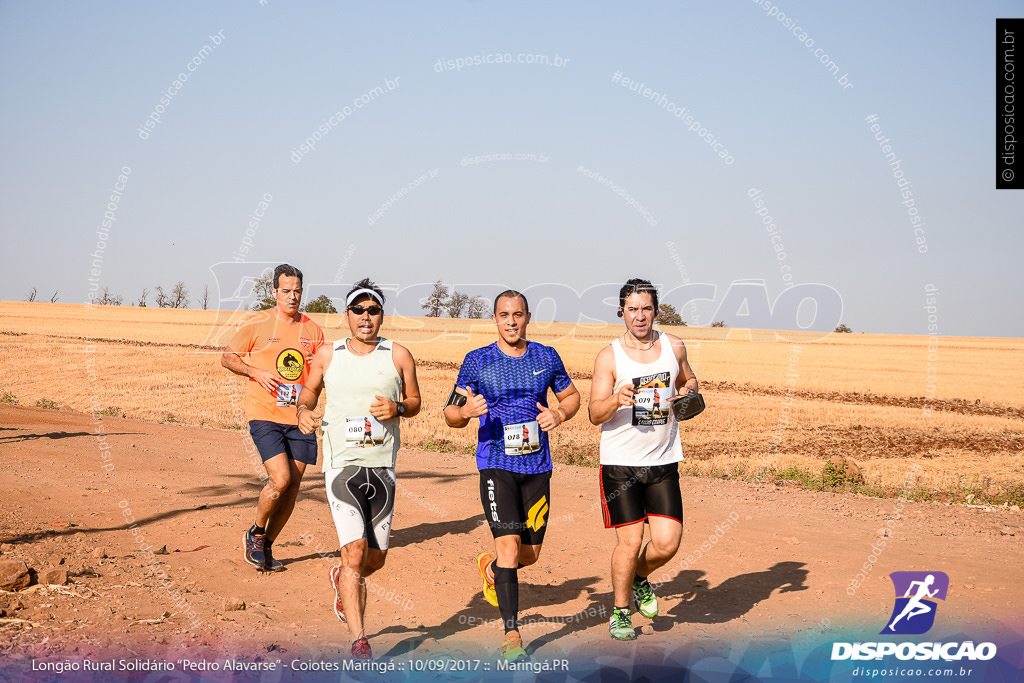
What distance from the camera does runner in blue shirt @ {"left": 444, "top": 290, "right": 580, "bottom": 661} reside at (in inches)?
206

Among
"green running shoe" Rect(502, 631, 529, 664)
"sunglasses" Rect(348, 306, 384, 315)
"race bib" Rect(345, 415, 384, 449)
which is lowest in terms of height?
"green running shoe" Rect(502, 631, 529, 664)

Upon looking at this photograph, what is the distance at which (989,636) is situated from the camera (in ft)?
18.4

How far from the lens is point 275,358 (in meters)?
6.39

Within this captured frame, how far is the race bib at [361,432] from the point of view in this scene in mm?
4969

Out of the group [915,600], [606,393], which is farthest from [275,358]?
[915,600]

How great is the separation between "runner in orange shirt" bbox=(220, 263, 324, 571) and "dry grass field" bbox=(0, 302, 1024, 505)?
7488 mm

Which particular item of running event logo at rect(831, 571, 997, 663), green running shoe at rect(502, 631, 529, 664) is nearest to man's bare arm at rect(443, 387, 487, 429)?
green running shoe at rect(502, 631, 529, 664)

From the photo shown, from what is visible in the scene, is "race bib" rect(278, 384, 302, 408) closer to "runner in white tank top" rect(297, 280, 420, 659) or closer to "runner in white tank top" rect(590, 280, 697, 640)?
"runner in white tank top" rect(297, 280, 420, 659)

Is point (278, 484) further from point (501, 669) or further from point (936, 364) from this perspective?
point (936, 364)

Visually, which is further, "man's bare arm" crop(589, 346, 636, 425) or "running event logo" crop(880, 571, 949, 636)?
"running event logo" crop(880, 571, 949, 636)

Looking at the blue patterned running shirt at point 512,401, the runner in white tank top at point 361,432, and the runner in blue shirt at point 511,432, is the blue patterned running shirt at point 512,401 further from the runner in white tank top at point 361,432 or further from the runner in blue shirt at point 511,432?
the runner in white tank top at point 361,432

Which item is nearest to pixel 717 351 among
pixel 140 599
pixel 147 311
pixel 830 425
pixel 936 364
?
pixel 936 364

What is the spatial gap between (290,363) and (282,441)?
2.08ft

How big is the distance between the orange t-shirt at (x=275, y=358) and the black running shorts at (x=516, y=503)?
6.32ft
